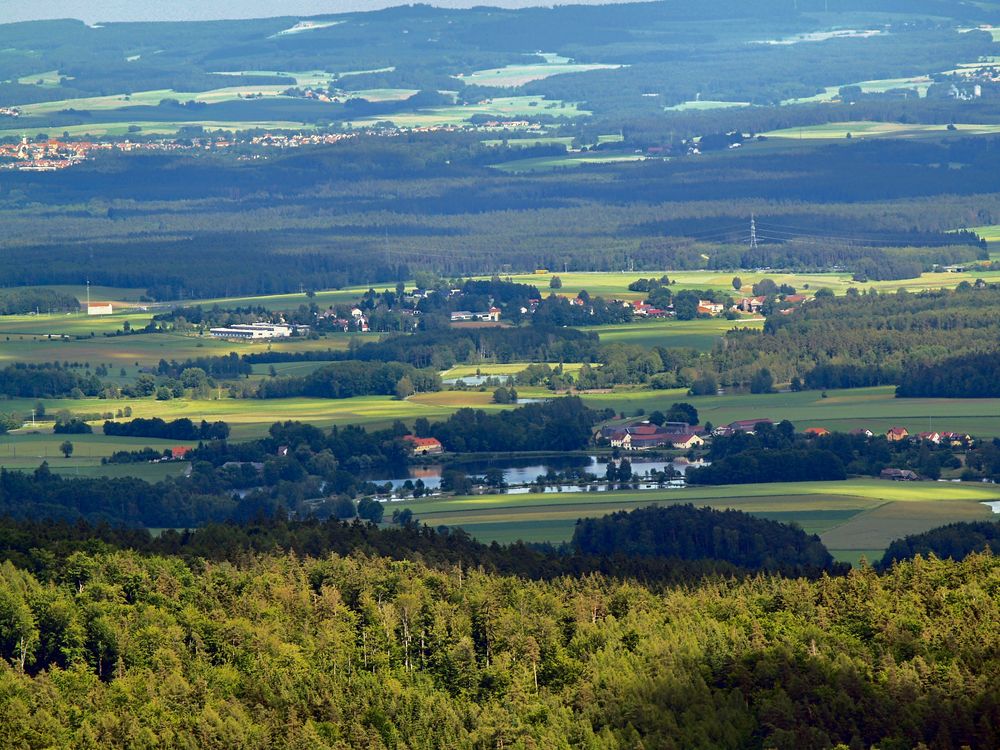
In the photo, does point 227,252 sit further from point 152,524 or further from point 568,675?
point 568,675

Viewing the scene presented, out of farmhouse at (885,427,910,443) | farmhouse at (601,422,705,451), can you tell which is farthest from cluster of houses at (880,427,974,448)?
farmhouse at (601,422,705,451)

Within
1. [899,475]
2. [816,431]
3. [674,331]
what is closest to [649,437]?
[816,431]

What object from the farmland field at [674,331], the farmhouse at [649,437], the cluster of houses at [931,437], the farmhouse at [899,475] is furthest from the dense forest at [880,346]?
the farmhouse at [899,475]

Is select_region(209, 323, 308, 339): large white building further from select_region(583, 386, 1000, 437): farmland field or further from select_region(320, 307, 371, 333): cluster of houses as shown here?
select_region(583, 386, 1000, 437): farmland field

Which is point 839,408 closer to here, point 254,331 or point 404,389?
point 404,389

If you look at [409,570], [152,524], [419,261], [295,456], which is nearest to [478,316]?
[419,261]

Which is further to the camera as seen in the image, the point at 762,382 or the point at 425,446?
the point at 762,382

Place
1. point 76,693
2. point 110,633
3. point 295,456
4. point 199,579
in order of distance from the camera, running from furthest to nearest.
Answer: point 295,456 < point 199,579 < point 110,633 < point 76,693
